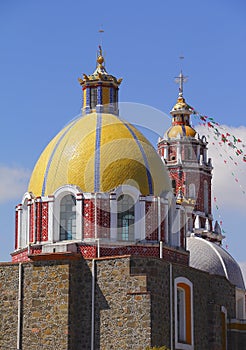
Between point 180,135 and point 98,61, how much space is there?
88.1ft

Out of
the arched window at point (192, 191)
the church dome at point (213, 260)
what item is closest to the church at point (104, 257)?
the church dome at point (213, 260)

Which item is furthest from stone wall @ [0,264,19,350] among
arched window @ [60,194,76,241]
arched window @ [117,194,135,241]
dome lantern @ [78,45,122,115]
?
dome lantern @ [78,45,122,115]

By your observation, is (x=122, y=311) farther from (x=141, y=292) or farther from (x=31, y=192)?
(x=31, y=192)

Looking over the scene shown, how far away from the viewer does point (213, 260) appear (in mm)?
50000

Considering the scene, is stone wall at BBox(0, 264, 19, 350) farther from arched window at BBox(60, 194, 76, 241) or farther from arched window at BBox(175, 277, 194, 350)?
arched window at BBox(175, 277, 194, 350)

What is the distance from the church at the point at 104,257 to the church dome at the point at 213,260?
5679 mm

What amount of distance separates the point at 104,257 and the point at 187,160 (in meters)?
33.3

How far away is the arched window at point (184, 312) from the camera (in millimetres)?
38312

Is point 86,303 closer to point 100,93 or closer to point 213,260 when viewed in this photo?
point 100,93

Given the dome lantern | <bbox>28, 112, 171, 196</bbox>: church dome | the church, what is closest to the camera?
the church

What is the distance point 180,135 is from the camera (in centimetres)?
6981

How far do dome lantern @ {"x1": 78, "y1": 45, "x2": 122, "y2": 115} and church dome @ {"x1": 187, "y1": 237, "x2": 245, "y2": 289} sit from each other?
10099 millimetres

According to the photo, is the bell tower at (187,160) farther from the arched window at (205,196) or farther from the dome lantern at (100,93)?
the dome lantern at (100,93)

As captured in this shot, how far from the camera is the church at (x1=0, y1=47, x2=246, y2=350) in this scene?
36.6 metres
